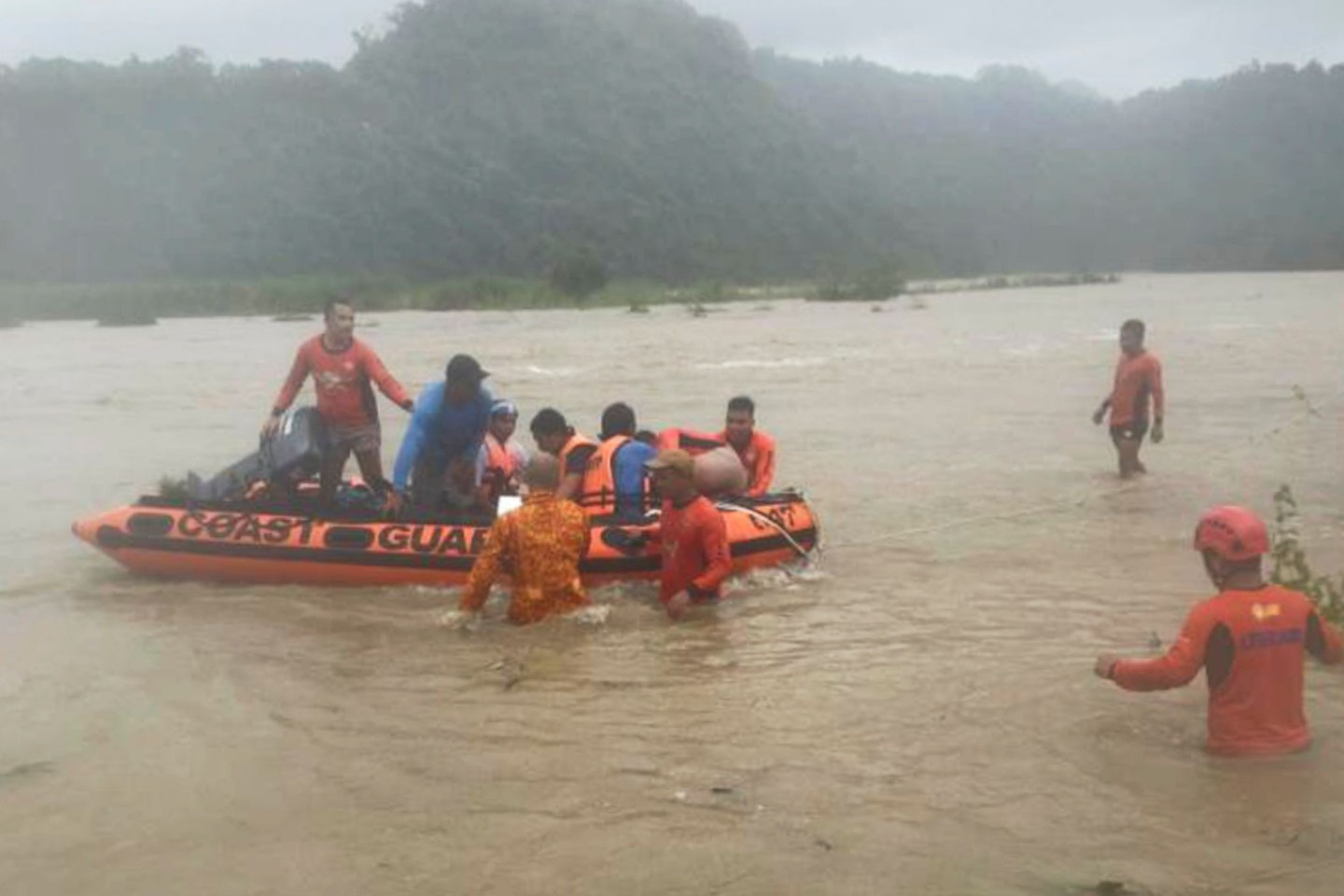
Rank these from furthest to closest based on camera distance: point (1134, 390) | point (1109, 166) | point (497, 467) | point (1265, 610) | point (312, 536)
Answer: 1. point (1109, 166)
2. point (1134, 390)
3. point (497, 467)
4. point (312, 536)
5. point (1265, 610)

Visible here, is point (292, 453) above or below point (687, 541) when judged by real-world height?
above

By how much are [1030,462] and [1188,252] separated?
55.3m

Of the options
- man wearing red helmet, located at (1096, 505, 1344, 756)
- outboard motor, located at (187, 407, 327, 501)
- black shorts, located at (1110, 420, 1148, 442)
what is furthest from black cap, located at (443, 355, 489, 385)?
black shorts, located at (1110, 420, 1148, 442)

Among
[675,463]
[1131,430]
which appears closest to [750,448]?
[675,463]

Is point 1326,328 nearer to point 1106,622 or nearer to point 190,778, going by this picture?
point 1106,622

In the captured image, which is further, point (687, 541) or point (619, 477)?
point (619, 477)

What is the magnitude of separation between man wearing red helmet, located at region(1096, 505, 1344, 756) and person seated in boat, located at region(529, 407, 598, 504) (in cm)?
402

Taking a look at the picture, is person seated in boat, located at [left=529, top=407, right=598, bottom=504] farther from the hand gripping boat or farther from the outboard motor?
the outboard motor

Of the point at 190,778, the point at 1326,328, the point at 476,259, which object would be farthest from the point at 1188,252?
the point at 190,778

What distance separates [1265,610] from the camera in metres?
5.01

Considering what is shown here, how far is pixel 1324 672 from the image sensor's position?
6.36m

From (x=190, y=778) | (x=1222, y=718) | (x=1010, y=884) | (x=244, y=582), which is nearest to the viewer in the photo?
(x=1010, y=884)

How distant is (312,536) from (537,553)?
74.1 inches

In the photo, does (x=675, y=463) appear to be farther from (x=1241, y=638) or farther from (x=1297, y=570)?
(x=1241, y=638)
